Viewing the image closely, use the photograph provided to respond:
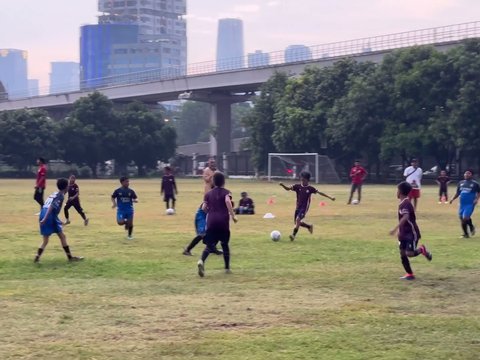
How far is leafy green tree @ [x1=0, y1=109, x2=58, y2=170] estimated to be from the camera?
81500 millimetres

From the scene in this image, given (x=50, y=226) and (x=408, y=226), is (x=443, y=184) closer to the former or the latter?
(x=408, y=226)

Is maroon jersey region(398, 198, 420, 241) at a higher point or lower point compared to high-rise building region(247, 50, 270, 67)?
lower

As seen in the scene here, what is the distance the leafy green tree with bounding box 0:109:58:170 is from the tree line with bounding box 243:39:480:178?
21.8m

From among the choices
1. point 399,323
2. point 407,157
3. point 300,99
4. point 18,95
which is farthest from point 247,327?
point 18,95

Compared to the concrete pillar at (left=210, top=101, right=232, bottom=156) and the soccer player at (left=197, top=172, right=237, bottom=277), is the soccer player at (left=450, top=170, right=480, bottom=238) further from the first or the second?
the concrete pillar at (left=210, top=101, right=232, bottom=156)

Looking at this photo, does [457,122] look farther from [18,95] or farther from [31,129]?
[18,95]

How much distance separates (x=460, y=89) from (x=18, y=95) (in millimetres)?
72587

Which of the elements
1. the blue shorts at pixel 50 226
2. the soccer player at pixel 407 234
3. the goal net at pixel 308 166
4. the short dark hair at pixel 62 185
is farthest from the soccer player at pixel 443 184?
the goal net at pixel 308 166

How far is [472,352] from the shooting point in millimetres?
8914

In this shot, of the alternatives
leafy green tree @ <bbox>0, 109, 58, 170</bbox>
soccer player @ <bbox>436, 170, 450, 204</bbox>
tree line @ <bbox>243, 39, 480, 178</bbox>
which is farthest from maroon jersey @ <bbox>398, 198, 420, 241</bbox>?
leafy green tree @ <bbox>0, 109, 58, 170</bbox>

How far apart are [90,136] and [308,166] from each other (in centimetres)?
2782

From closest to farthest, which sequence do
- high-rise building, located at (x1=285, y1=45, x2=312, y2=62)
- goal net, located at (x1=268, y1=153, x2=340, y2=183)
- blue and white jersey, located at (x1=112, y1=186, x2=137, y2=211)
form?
blue and white jersey, located at (x1=112, y1=186, x2=137, y2=211) < goal net, located at (x1=268, y1=153, x2=340, y2=183) < high-rise building, located at (x1=285, y1=45, x2=312, y2=62)

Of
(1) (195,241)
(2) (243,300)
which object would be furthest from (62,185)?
(2) (243,300)

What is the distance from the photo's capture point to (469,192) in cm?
2022
